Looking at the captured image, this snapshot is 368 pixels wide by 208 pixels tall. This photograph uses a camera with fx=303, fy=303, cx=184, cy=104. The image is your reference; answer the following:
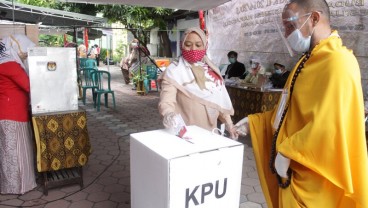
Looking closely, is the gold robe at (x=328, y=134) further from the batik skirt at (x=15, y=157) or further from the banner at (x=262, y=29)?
the batik skirt at (x=15, y=157)

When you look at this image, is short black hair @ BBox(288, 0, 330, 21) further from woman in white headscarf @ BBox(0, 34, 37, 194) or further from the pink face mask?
woman in white headscarf @ BBox(0, 34, 37, 194)

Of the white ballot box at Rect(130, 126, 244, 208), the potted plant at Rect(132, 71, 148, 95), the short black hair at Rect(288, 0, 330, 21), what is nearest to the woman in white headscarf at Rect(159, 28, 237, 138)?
the white ballot box at Rect(130, 126, 244, 208)

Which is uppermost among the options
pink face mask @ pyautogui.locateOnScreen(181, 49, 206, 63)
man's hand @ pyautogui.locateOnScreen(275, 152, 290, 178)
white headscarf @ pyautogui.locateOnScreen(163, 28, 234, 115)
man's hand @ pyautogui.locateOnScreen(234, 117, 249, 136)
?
pink face mask @ pyautogui.locateOnScreen(181, 49, 206, 63)

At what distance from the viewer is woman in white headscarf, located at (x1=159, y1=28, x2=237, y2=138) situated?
2.05m

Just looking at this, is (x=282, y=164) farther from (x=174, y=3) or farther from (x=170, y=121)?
(x=174, y=3)

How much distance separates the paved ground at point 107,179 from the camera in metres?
2.91

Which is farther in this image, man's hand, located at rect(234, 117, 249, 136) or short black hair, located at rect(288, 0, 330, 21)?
man's hand, located at rect(234, 117, 249, 136)

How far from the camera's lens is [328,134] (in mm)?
1231

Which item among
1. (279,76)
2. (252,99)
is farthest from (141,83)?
(279,76)

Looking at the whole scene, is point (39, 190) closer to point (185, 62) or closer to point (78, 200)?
point (78, 200)

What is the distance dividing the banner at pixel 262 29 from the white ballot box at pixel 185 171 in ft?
→ 8.10

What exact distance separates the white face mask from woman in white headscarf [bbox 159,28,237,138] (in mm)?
707

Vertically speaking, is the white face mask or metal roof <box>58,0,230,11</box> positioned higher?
metal roof <box>58,0,230,11</box>

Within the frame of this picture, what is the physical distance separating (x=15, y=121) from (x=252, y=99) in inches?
136
